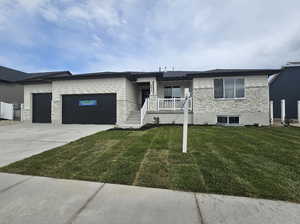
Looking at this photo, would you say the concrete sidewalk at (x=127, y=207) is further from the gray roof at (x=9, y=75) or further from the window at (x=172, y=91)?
the gray roof at (x=9, y=75)

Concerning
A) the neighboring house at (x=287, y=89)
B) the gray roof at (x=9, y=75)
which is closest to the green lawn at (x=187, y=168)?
the neighboring house at (x=287, y=89)

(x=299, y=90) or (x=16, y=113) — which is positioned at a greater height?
(x=299, y=90)

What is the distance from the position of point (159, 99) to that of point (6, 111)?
48.2 ft

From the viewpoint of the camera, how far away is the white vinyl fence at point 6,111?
15.0 m

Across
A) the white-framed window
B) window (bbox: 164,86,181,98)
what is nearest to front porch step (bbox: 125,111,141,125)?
window (bbox: 164,86,181,98)

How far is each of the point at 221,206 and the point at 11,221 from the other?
8.64 ft

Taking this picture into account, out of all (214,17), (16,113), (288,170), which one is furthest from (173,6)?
(16,113)

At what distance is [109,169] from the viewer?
3527 mm

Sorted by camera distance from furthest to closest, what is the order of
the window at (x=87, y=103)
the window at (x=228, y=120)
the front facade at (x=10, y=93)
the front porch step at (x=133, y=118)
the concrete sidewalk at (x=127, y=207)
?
the front facade at (x=10, y=93) < the window at (x=87, y=103) < the window at (x=228, y=120) < the front porch step at (x=133, y=118) < the concrete sidewalk at (x=127, y=207)

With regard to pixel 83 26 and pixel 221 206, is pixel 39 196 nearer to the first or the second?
pixel 221 206

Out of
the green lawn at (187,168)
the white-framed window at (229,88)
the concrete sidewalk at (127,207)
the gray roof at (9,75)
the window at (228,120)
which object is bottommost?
the concrete sidewalk at (127,207)

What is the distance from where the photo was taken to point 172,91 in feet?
47.9

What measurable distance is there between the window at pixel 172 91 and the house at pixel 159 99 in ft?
2.62

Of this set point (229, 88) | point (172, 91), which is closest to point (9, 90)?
point (172, 91)
